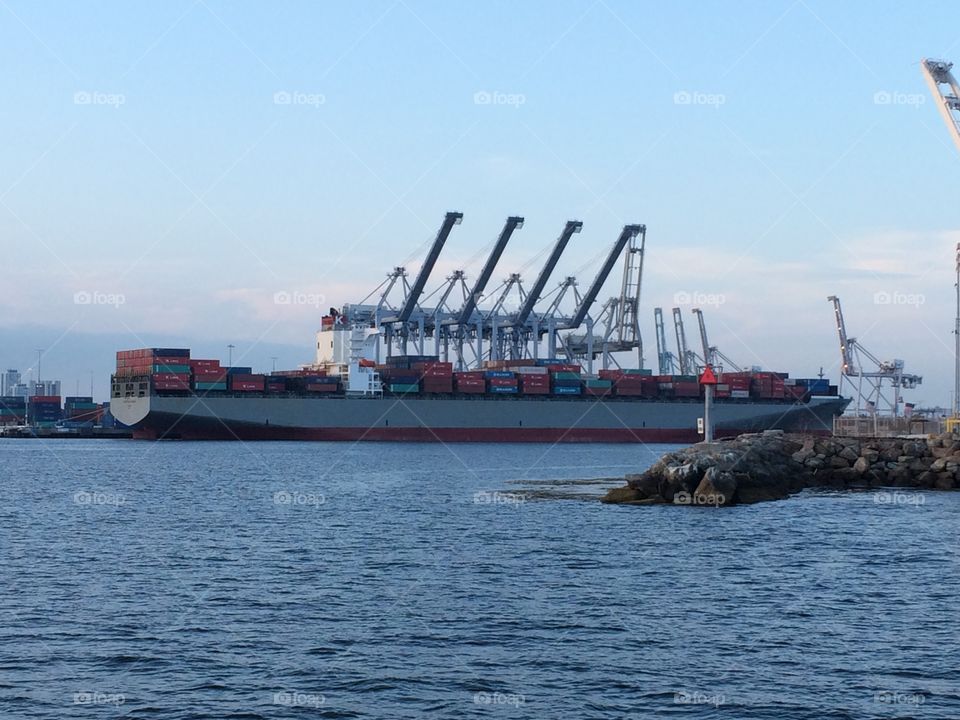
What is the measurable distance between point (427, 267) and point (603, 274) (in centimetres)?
1653

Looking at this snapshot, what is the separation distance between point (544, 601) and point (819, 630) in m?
4.80

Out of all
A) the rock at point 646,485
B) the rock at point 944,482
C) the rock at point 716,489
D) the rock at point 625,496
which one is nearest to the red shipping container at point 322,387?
the rock at point 625,496

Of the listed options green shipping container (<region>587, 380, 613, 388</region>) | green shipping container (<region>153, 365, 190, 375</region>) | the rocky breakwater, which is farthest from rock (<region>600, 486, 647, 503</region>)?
green shipping container (<region>587, 380, 613, 388</region>)

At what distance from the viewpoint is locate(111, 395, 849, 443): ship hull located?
96500 mm

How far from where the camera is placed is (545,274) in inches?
4336

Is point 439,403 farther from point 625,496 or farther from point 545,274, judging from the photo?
point 625,496

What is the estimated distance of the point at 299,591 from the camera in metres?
22.1

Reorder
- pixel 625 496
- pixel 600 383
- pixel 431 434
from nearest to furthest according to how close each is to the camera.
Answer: pixel 625 496 < pixel 431 434 < pixel 600 383

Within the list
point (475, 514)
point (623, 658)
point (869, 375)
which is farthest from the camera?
point (869, 375)

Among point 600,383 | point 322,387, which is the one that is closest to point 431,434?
point 322,387

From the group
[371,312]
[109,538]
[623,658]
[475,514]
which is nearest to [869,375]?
[371,312]

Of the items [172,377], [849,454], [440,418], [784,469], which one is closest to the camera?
[784,469]

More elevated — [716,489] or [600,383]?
[600,383]

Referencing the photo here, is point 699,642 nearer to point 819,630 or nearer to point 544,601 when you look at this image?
point 819,630
